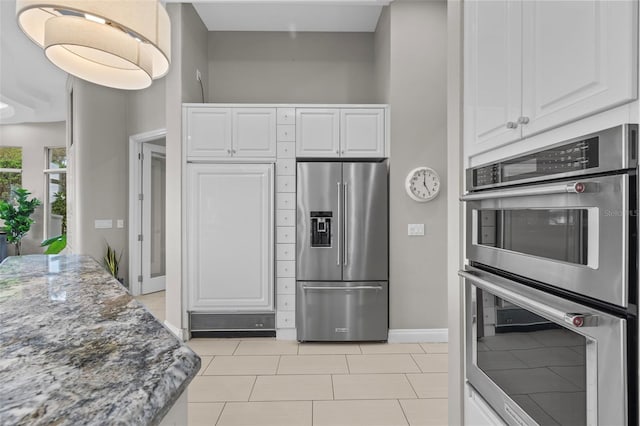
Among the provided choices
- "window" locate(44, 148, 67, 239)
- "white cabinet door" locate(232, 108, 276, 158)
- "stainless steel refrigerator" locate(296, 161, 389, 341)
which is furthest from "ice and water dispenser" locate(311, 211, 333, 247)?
"window" locate(44, 148, 67, 239)

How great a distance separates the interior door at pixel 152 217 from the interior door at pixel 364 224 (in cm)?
339

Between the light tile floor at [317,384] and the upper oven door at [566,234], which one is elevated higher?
the upper oven door at [566,234]

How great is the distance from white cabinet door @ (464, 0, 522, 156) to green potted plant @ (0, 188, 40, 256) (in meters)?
8.72

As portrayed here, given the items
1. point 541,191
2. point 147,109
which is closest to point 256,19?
point 147,109

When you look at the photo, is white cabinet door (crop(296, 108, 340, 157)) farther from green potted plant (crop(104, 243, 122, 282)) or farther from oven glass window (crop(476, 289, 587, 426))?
green potted plant (crop(104, 243, 122, 282))

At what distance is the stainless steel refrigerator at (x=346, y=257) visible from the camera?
3434 mm

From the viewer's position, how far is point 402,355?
3.21m

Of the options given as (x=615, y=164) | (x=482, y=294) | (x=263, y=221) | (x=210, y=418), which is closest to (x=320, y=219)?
(x=263, y=221)

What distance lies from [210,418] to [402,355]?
172cm

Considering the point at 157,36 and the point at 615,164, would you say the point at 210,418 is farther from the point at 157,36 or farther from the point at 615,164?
the point at 615,164

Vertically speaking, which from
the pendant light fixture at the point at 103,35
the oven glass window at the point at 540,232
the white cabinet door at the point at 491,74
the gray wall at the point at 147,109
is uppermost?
the gray wall at the point at 147,109

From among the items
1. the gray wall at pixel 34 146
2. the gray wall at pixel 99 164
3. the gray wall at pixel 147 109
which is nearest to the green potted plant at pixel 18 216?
the gray wall at pixel 34 146

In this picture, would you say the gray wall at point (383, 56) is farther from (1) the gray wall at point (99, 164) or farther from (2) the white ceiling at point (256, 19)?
(1) the gray wall at point (99, 164)

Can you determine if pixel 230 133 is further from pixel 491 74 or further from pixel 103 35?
pixel 491 74
